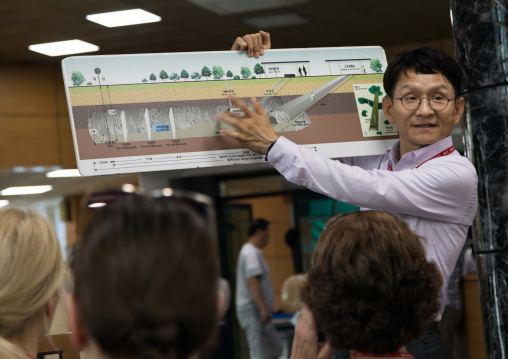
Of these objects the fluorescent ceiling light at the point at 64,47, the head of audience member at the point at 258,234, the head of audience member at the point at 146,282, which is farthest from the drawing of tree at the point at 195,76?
the fluorescent ceiling light at the point at 64,47

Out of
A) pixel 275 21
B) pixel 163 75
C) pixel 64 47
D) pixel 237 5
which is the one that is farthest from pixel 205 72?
pixel 64 47

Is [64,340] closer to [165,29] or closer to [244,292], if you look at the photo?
[244,292]

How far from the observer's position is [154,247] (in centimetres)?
80

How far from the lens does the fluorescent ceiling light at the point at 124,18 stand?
6.30m

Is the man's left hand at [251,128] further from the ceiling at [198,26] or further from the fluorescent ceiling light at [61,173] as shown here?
the fluorescent ceiling light at [61,173]

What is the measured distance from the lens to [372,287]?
4.29 feet

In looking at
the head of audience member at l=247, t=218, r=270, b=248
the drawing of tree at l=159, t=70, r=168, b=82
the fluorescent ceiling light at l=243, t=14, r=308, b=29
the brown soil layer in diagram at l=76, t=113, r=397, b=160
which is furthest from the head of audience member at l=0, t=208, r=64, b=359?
the fluorescent ceiling light at l=243, t=14, r=308, b=29

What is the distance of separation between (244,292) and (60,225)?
14.6 ft

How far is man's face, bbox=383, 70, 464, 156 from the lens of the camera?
223 cm

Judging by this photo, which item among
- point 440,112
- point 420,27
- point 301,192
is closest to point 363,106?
point 440,112

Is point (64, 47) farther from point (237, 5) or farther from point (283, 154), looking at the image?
point (283, 154)

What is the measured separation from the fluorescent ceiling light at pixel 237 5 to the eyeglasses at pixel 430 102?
4.04 metres

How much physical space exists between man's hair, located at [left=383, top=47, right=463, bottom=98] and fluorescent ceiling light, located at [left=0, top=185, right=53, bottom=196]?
7.17 m

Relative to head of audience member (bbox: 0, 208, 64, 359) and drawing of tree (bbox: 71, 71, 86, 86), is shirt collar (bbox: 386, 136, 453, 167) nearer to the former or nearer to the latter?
drawing of tree (bbox: 71, 71, 86, 86)
